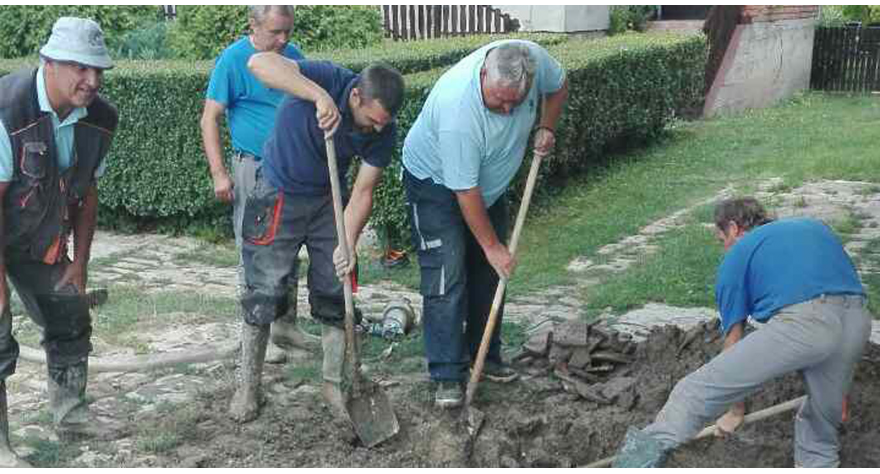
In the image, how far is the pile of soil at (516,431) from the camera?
4.45m

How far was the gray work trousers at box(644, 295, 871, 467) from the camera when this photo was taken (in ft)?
12.5

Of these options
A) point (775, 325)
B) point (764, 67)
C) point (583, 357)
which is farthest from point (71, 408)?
point (764, 67)

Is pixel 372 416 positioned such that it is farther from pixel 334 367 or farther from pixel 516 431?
pixel 516 431

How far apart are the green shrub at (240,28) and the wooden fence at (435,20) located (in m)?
2.96

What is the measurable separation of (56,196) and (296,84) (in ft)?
3.65

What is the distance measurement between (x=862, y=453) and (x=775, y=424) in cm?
40

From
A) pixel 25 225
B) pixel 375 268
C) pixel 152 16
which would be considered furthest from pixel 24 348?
pixel 152 16

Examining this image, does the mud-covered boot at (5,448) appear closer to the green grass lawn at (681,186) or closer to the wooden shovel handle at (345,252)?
the wooden shovel handle at (345,252)

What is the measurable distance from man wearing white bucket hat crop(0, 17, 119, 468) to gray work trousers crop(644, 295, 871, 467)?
258 centimetres

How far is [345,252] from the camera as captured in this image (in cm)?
465

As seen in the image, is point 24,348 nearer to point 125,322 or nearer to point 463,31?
point 125,322

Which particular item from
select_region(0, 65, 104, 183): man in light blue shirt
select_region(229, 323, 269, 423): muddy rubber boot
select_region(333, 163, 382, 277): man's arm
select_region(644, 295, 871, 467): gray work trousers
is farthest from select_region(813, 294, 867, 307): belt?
select_region(0, 65, 104, 183): man in light blue shirt

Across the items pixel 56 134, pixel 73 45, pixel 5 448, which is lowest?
pixel 5 448

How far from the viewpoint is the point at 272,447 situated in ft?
14.9
